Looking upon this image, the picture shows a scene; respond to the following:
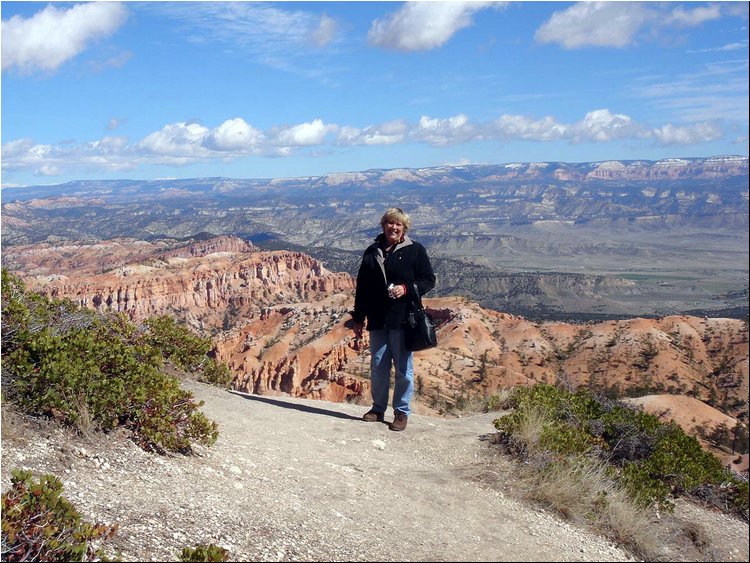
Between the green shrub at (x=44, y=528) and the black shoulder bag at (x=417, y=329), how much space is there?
140 inches

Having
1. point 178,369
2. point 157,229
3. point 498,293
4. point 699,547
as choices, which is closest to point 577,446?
point 699,547

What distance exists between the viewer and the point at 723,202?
186625mm

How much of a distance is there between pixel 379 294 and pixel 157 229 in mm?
199089

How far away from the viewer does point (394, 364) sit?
6750 millimetres

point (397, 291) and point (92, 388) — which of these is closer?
point (92, 388)

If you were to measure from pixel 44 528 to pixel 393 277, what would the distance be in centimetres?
397

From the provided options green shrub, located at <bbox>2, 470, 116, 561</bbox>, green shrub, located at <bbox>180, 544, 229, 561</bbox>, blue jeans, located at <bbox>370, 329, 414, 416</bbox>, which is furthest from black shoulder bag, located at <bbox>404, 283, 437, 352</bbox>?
green shrub, located at <bbox>2, 470, 116, 561</bbox>

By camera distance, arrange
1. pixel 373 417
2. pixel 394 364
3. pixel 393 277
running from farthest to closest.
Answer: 1. pixel 373 417
2. pixel 394 364
3. pixel 393 277

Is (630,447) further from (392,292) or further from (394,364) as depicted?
(392,292)

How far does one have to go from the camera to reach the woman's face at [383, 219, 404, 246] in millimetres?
6340

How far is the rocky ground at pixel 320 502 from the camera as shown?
12.6 feet

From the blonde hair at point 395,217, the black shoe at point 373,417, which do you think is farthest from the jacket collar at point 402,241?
the black shoe at point 373,417

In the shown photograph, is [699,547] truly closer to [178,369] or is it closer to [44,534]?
[44,534]

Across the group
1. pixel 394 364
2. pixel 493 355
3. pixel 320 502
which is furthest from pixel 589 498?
pixel 493 355
